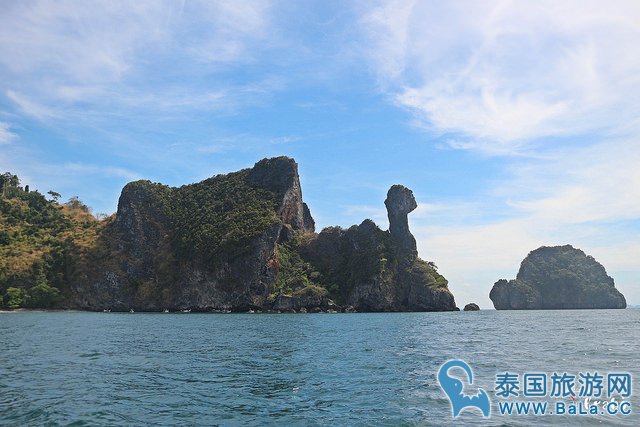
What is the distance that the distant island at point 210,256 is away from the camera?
145750 mm

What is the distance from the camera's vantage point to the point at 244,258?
501 ft

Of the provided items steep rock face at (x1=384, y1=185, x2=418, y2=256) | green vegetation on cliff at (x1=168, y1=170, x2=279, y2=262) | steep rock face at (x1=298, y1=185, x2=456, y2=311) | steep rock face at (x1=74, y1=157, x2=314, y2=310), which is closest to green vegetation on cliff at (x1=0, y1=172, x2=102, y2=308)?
steep rock face at (x1=74, y1=157, x2=314, y2=310)

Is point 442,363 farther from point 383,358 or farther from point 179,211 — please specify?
point 179,211

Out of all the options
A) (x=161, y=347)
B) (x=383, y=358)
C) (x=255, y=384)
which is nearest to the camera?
(x=255, y=384)

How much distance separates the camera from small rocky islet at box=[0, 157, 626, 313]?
14625 centimetres

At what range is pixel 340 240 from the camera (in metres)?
188

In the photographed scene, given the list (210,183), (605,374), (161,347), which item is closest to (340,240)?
(210,183)

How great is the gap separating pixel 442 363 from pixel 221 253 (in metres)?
130

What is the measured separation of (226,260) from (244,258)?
6214mm

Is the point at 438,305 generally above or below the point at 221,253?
below
